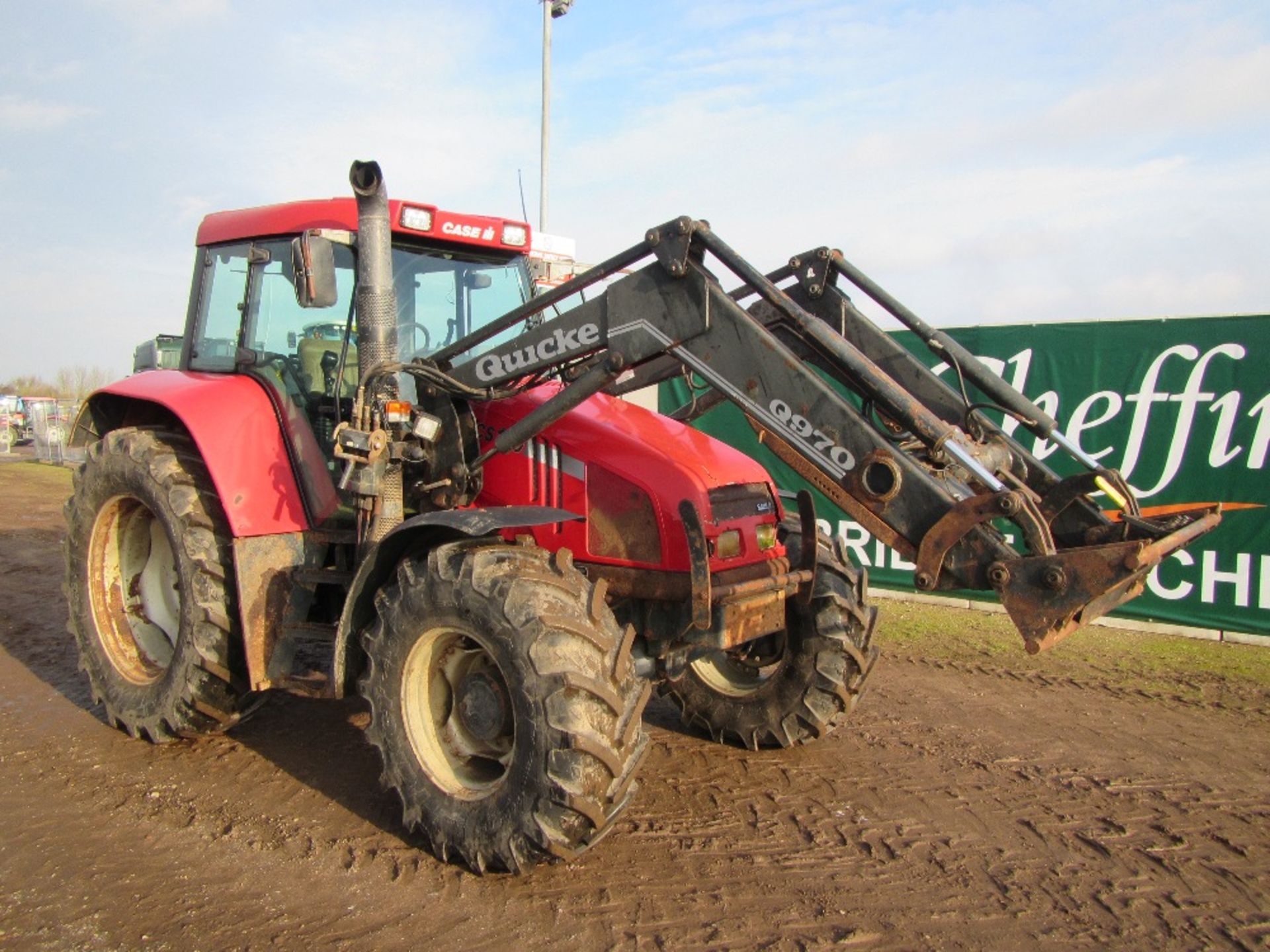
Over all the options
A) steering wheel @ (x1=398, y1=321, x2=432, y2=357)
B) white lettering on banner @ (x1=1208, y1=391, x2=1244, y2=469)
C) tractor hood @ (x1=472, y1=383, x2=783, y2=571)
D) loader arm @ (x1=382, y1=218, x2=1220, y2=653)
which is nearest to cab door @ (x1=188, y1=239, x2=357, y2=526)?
steering wheel @ (x1=398, y1=321, x2=432, y2=357)

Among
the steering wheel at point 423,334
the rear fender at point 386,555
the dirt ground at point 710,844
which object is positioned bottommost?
the dirt ground at point 710,844

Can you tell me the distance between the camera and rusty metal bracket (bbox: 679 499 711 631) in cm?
356

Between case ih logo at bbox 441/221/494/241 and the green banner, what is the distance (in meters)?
4.35

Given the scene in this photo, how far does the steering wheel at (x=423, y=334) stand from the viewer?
181 inches

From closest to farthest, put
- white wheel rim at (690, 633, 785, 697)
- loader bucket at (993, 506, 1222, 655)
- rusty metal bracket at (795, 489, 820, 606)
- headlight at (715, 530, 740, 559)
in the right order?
loader bucket at (993, 506, 1222, 655), headlight at (715, 530, 740, 559), rusty metal bracket at (795, 489, 820, 606), white wheel rim at (690, 633, 785, 697)

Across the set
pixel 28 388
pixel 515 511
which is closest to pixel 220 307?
pixel 515 511

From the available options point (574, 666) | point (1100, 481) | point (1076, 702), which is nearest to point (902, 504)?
point (1100, 481)

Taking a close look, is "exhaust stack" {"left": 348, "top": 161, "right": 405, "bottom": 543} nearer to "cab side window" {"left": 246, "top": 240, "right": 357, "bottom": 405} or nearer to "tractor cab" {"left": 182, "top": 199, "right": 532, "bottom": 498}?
"tractor cab" {"left": 182, "top": 199, "right": 532, "bottom": 498}

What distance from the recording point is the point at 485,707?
11.7ft

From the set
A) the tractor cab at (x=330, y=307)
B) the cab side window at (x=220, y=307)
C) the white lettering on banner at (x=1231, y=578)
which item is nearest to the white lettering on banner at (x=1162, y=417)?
the white lettering on banner at (x=1231, y=578)

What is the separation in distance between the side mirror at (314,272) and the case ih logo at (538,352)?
677 mm

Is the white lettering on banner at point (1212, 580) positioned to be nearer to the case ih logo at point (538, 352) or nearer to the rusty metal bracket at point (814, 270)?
the rusty metal bracket at point (814, 270)

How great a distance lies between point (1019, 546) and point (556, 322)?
4706 mm

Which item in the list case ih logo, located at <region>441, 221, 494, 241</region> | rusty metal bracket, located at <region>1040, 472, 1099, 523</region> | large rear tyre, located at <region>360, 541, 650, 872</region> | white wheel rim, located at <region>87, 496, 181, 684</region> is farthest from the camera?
white wheel rim, located at <region>87, 496, 181, 684</region>
